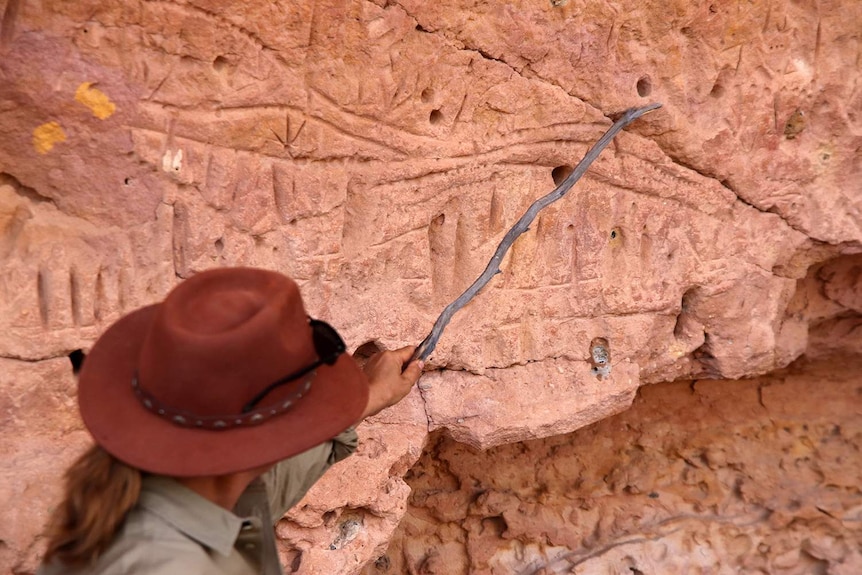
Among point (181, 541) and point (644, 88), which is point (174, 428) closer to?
point (181, 541)

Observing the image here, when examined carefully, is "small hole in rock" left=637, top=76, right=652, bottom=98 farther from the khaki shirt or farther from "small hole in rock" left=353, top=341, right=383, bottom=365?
the khaki shirt

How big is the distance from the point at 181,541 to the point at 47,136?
3.90 ft

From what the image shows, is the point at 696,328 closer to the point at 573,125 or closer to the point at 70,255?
the point at 573,125

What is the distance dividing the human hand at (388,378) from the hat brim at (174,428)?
41 cm

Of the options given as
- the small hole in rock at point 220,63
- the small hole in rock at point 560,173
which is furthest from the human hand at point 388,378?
the small hole in rock at point 560,173

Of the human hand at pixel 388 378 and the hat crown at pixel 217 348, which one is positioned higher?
the hat crown at pixel 217 348

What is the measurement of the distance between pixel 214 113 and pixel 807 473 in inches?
123

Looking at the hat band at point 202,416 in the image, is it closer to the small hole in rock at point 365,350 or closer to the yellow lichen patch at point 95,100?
the yellow lichen patch at point 95,100

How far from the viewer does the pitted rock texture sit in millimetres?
3381

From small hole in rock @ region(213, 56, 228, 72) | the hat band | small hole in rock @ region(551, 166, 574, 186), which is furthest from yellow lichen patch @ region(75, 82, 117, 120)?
small hole in rock @ region(551, 166, 574, 186)

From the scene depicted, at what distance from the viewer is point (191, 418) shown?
114 cm

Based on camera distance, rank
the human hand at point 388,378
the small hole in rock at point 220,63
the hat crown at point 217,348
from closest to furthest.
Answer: the hat crown at point 217,348, the human hand at point 388,378, the small hole in rock at point 220,63

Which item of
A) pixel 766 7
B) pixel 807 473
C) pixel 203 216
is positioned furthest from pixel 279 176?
pixel 807 473

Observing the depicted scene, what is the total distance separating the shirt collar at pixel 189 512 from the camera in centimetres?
120
